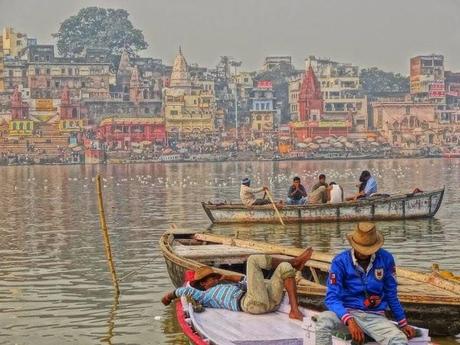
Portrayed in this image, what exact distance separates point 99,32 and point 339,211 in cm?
10668

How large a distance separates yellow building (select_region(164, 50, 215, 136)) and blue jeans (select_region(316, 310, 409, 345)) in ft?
291

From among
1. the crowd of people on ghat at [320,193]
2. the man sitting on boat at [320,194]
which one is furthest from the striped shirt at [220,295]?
the man sitting on boat at [320,194]

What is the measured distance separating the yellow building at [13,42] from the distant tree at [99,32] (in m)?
4.06

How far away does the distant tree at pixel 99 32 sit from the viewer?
120 metres

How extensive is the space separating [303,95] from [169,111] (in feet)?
49.9

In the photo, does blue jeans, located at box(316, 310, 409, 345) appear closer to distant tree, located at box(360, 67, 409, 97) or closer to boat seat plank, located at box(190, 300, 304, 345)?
boat seat plank, located at box(190, 300, 304, 345)

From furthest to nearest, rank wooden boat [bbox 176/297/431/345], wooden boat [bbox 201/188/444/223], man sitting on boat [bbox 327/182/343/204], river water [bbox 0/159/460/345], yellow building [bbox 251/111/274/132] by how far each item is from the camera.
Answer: yellow building [bbox 251/111/274/132] → man sitting on boat [bbox 327/182/343/204] → wooden boat [bbox 201/188/444/223] → river water [bbox 0/159/460/345] → wooden boat [bbox 176/297/431/345]

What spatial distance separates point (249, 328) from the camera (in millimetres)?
7191

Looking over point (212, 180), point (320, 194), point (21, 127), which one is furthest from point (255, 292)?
point (21, 127)

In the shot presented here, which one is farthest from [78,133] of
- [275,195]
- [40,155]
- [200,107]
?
[275,195]

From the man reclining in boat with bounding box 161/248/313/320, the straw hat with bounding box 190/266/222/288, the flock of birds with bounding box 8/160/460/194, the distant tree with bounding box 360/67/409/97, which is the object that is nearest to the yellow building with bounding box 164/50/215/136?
the distant tree with bounding box 360/67/409/97

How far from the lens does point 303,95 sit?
103375 millimetres

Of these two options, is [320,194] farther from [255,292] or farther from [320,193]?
[255,292]

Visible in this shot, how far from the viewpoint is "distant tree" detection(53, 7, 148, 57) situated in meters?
120
